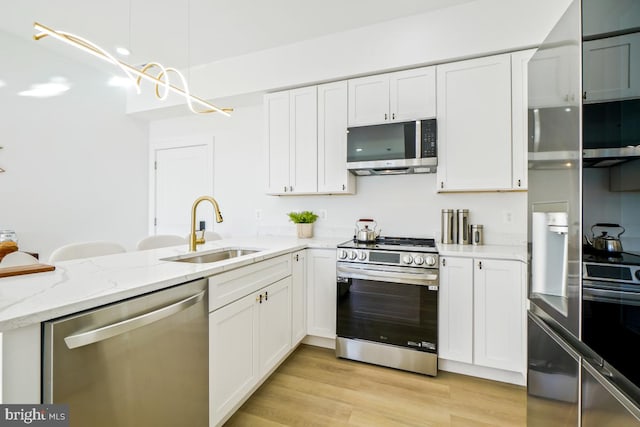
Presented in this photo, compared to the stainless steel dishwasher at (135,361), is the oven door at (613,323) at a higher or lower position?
higher

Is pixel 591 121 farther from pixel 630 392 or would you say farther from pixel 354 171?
pixel 354 171

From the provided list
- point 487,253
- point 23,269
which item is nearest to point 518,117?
point 487,253

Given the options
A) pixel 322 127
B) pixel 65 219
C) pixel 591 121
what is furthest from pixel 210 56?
pixel 591 121

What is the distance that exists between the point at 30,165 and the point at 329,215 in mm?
3134

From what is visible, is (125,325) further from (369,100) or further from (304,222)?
(369,100)

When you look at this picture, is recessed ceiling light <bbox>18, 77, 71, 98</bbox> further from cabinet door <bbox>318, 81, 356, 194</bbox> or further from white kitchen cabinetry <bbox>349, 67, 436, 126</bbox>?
white kitchen cabinetry <bbox>349, 67, 436, 126</bbox>

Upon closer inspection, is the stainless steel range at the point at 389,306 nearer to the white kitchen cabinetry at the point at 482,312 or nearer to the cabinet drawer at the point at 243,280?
the white kitchen cabinetry at the point at 482,312

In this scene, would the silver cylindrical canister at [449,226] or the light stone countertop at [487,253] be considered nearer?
the light stone countertop at [487,253]

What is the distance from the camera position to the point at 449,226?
2559mm

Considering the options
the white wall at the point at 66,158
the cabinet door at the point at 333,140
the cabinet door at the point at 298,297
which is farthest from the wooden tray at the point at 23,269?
the white wall at the point at 66,158

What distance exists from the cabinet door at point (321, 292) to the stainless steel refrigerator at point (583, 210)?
4.87 feet

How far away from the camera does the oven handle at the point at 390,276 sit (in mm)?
2094

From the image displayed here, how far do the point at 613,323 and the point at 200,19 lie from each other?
3.29 meters

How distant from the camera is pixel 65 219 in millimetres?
3137
